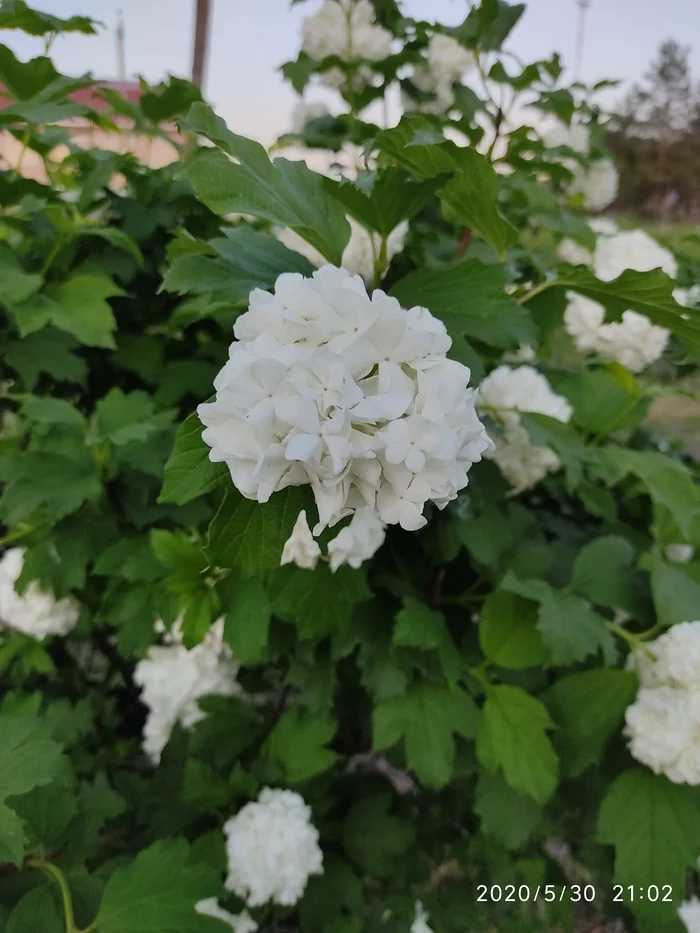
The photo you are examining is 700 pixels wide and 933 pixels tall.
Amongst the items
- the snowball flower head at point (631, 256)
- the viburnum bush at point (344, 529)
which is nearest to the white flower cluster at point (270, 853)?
the viburnum bush at point (344, 529)

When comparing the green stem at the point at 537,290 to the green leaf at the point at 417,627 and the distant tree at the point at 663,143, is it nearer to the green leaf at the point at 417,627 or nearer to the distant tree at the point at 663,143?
the green leaf at the point at 417,627

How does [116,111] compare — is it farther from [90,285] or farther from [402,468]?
[402,468]

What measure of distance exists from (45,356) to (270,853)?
2.44 feet

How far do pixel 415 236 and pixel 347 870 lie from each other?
968 millimetres

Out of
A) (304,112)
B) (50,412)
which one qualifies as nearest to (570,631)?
(50,412)

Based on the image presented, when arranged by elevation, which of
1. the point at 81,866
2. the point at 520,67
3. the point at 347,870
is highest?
the point at 520,67

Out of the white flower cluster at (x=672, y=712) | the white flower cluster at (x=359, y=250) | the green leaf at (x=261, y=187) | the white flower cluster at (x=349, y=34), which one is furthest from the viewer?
the white flower cluster at (x=349, y=34)

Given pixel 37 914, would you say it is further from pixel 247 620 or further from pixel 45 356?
pixel 45 356

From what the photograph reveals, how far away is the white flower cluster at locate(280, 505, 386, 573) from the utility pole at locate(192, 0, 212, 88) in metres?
1.61

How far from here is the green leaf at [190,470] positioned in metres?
0.46

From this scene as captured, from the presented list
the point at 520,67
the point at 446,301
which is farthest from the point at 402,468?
the point at 520,67

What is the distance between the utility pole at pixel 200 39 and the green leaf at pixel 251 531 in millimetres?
1761

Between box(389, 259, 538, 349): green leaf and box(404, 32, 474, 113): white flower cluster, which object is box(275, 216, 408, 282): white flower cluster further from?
box(404, 32, 474, 113): white flower cluster

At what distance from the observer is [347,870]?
3.19ft
